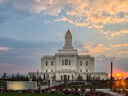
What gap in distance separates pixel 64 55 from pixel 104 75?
653 inches

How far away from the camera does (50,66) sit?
3238 inches

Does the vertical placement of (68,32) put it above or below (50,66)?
above

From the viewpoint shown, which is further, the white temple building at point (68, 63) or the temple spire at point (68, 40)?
the temple spire at point (68, 40)

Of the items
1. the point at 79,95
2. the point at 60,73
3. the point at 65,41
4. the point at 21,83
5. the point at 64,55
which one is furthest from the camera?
the point at 65,41

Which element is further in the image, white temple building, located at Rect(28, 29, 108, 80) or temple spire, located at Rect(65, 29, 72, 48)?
temple spire, located at Rect(65, 29, 72, 48)

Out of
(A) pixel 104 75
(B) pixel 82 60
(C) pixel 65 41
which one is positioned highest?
(C) pixel 65 41

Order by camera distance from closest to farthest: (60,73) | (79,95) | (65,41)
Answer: (79,95) → (60,73) → (65,41)

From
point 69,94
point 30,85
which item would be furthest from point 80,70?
point 69,94

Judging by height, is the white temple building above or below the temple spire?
below

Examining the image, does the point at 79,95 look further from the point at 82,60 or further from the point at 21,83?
the point at 82,60

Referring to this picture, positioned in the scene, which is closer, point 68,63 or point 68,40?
point 68,63

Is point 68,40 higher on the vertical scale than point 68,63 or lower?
higher

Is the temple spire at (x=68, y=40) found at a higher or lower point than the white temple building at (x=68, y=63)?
higher

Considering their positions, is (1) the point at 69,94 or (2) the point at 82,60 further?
(2) the point at 82,60
